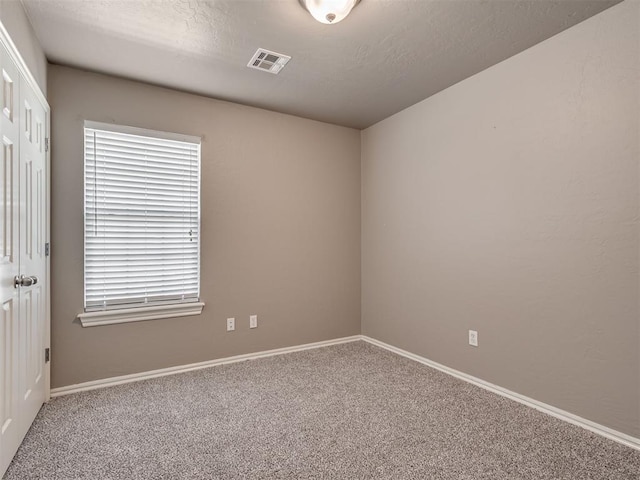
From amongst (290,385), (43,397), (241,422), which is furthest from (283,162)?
(43,397)

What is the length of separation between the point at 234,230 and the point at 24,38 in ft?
Answer: 6.31

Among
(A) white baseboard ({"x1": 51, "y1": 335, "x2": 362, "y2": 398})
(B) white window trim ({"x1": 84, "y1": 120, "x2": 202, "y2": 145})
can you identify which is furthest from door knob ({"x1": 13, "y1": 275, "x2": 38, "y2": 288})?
(B) white window trim ({"x1": 84, "y1": 120, "x2": 202, "y2": 145})

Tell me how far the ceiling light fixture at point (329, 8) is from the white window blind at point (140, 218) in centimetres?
167

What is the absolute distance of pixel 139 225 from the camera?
2.91m

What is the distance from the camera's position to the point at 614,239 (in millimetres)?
2027

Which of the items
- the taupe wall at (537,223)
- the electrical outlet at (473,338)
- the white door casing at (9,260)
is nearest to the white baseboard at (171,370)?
the white door casing at (9,260)

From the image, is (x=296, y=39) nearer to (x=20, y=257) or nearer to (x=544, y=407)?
(x=20, y=257)

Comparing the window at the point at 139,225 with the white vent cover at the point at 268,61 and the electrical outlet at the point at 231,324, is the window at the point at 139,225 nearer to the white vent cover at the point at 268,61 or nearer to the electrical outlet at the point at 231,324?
the electrical outlet at the point at 231,324

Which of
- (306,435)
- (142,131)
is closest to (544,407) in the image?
(306,435)

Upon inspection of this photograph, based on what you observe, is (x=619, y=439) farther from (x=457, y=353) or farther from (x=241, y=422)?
(x=241, y=422)

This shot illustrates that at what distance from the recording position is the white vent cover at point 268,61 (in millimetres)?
2459

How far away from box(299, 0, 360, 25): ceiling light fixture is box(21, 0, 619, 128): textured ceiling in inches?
4.4

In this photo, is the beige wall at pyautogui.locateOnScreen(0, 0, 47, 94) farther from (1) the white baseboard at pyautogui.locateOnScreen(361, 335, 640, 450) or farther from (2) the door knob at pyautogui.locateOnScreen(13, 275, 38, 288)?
(1) the white baseboard at pyautogui.locateOnScreen(361, 335, 640, 450)

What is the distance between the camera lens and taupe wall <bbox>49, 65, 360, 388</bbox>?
8.67ft
